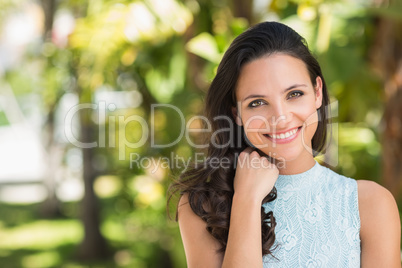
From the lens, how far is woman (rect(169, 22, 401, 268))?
58.6 inches

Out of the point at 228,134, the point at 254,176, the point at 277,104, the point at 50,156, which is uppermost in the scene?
the point at 277,104

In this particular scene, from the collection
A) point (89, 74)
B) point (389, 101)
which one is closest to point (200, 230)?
point (389, 101)

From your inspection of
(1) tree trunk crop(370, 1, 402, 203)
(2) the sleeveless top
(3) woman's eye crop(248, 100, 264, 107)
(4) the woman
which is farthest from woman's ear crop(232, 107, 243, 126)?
(1) tree trunk crop(370, 1, 402, 203)

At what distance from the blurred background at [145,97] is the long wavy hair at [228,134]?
0.17 m

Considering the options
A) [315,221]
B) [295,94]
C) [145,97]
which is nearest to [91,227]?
[145,97]

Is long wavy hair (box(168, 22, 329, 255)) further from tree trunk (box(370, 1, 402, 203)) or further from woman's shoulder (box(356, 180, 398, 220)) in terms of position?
tree trunk (box(370, 1, 402, 203))

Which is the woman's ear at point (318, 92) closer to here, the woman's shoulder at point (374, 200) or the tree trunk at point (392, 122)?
the woman's shoulder at point (374, 200)

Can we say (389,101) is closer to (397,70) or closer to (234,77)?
(397,70)

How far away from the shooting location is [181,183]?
66.0 inches

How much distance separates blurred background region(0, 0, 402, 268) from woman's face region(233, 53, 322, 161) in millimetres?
406

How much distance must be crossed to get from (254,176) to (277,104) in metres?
0.22

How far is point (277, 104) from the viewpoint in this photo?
4.88ft

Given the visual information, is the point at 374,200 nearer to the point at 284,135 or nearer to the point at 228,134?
the point at 284,135

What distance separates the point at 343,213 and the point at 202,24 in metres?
2.96
